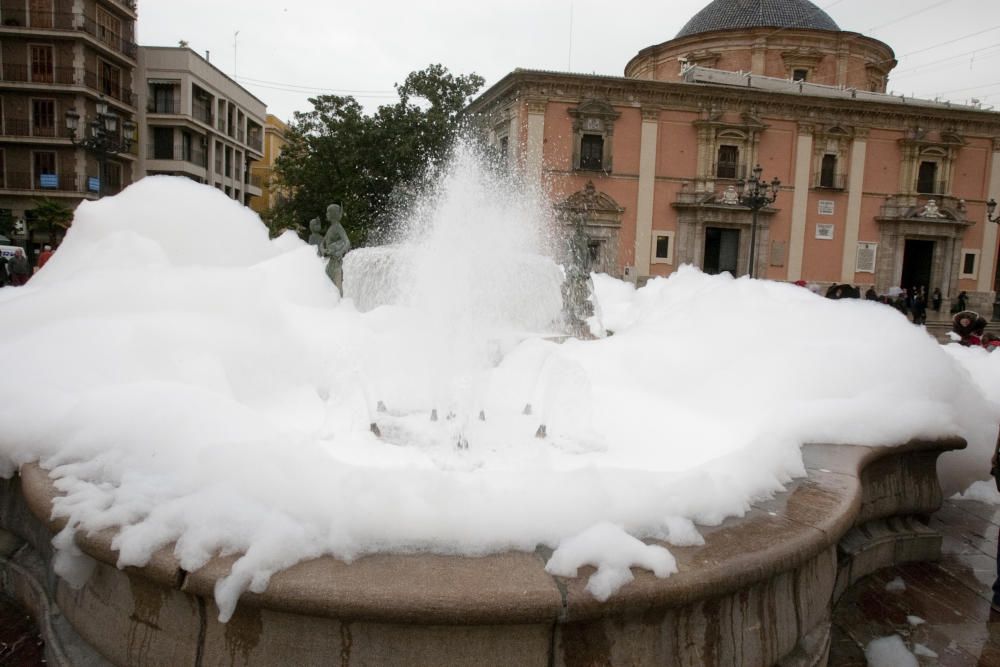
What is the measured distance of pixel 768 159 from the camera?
25.9 metres

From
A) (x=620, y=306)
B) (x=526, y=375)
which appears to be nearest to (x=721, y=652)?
(x=526, y=375)

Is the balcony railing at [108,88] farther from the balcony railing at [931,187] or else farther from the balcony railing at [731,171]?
→ the balcony railing at [931,187]

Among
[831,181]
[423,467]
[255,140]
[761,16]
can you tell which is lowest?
[423,467]

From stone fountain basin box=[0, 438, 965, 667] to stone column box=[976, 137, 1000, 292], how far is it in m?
31.5

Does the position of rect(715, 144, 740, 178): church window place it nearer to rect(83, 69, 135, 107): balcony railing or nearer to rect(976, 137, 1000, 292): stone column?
rect(976, 137, 1000, 292): stone column

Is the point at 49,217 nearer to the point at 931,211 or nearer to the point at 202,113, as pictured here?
the point at 202,113

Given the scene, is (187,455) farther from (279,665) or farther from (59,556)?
(279,665)

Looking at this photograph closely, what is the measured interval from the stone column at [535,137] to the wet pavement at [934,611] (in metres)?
21.3

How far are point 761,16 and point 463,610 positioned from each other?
3321cm

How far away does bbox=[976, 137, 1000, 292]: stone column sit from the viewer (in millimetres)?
27328

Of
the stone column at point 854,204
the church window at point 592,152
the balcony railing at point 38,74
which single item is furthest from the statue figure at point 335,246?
the balcony railing at point 38,74

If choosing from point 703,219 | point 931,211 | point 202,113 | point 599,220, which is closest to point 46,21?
point 202,113

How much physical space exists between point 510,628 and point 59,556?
135 cm

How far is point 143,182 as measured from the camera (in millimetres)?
4398
